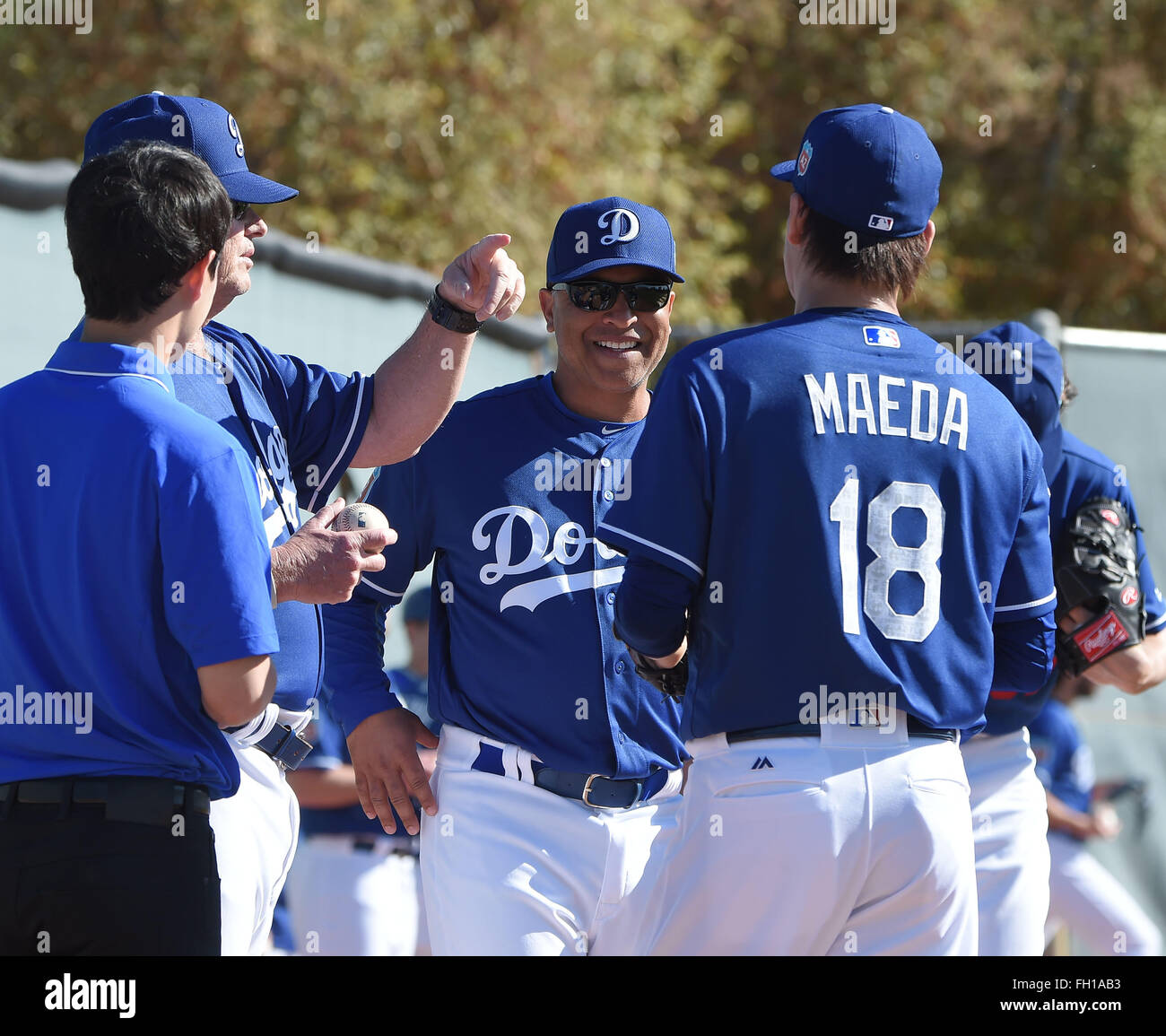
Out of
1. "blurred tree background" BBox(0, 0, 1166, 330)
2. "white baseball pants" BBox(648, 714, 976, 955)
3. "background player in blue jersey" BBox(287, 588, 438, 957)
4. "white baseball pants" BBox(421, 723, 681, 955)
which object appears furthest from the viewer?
"blurred tree background" BBox(0, 0, 1166, 330)

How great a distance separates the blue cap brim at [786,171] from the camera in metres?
3.01

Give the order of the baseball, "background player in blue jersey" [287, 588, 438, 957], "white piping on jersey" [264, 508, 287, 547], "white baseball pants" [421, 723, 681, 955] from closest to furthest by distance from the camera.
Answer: the baseball, "white piping on jersey" [264, 508, 287, 547], "white baseball pants" [421, 723, 681, 955], "background player in blue jersey" [287, 588, 438, 957]

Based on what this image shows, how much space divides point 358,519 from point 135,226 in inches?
26.2

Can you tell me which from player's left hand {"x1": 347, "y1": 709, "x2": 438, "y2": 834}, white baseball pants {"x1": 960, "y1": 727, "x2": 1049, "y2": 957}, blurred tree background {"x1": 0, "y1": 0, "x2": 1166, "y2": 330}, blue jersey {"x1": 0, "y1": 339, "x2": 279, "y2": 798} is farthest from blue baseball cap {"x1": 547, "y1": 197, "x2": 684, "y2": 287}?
blurred tree background {"x1": 0, "y1": 0, "x2": 1166, "y2": 330}

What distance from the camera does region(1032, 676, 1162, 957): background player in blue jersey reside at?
630 centimetres

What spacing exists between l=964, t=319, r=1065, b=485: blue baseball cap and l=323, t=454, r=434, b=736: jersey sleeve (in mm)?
1638

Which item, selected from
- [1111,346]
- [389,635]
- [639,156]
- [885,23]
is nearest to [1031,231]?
[885,23]

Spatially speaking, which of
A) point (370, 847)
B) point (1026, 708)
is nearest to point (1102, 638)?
point (1026, 708)

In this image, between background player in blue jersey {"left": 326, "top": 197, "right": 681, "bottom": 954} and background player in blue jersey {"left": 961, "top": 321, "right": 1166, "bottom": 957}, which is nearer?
background player in blue jersey {"left": 326, "top": 197, "right": 681, "bottom": 954}

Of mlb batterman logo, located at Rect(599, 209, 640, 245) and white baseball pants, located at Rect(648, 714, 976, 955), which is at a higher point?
mlb batterman logo, located at Rect(599, 209, 640, 245)

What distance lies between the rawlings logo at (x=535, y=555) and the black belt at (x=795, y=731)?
34.0 inches

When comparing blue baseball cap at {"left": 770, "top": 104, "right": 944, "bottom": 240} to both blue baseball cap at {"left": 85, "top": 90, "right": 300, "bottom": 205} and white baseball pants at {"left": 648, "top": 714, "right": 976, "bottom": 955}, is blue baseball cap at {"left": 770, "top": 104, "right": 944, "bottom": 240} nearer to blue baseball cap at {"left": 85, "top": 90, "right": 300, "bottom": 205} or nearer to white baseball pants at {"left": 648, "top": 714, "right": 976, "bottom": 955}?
white baseball pants at {"left": 648, "top": 714, "right": 976, "bottom": 955}

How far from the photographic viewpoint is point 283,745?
3.18m

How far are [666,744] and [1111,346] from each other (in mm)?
4743
